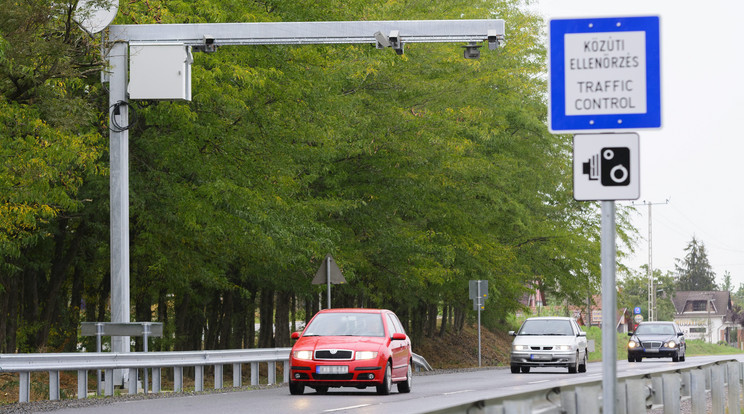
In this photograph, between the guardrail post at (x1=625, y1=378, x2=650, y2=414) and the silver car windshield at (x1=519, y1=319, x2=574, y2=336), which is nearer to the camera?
the guardrail post at (x1=625, y1=378, x2=650, y2=414)

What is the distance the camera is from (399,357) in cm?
2150

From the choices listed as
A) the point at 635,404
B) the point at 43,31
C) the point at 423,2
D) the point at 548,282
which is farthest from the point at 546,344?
the point at 635,404

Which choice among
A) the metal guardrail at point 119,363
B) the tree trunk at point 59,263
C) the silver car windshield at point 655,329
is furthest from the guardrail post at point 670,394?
the silver car windshield at point 655,329

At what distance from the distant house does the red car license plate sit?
159 metres

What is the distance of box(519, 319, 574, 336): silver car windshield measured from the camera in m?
33.7

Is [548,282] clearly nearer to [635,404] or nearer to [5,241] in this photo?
[5,241]

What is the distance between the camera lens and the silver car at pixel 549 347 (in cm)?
3281

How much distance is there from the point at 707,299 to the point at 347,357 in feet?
527

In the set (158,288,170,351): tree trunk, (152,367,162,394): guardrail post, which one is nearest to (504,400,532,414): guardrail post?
(152,367,162,394): guardrail post

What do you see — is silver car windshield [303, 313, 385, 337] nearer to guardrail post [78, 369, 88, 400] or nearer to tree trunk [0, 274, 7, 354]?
guardrail post [78, 369, 88, 400]

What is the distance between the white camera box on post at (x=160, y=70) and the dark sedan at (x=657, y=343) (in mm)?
27425

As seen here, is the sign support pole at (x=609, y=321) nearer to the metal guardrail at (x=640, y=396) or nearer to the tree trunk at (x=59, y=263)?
the metal guardrail at (x=640, y=396)

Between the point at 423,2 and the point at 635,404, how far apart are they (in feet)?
88.5

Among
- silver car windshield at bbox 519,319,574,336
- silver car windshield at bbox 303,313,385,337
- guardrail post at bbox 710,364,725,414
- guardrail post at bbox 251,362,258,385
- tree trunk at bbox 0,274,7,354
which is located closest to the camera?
guardrail post at bbox 710,364,725,414
